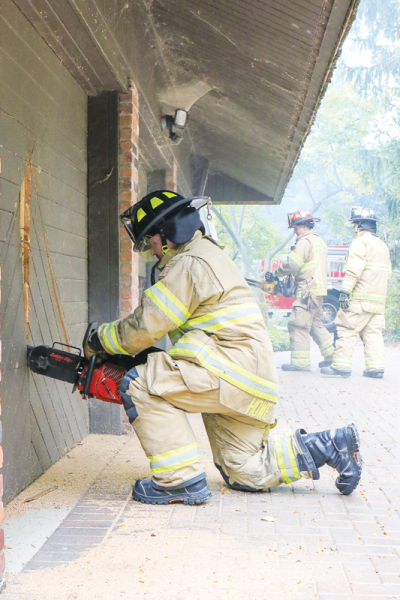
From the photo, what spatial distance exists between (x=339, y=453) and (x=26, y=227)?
219 centimetres

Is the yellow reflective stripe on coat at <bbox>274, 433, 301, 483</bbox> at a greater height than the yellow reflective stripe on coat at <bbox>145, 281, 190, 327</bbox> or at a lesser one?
lesser

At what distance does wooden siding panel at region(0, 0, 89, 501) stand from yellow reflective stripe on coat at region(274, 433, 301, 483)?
1453 millimetres

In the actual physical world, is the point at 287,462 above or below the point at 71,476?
above

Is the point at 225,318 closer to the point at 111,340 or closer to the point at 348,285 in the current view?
the point at 111,340

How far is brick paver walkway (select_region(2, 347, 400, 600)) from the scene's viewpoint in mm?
2225

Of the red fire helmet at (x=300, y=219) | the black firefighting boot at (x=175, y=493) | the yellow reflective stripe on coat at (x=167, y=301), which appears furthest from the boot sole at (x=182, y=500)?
the red fire helmet at (x=300, y=219)

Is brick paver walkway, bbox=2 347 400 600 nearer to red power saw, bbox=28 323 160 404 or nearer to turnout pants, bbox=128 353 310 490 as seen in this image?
turnout pants, bbox=128 353 310 490

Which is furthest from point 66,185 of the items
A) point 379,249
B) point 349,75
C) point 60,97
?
point 349,75

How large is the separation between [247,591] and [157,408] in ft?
3.67

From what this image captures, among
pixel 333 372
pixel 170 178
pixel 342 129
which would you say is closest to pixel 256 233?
pixel 342 129

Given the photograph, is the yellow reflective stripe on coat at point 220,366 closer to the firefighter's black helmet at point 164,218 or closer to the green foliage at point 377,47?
the firefighter's black helmet at point 164,218

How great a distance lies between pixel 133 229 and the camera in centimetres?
339

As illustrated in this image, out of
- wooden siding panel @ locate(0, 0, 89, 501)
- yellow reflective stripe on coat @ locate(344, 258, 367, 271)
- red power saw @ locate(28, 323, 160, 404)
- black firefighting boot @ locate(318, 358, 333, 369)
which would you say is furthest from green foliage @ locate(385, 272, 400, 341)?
red power saw @ locate(28, 323, 160, 404)

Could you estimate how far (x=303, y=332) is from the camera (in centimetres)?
925
